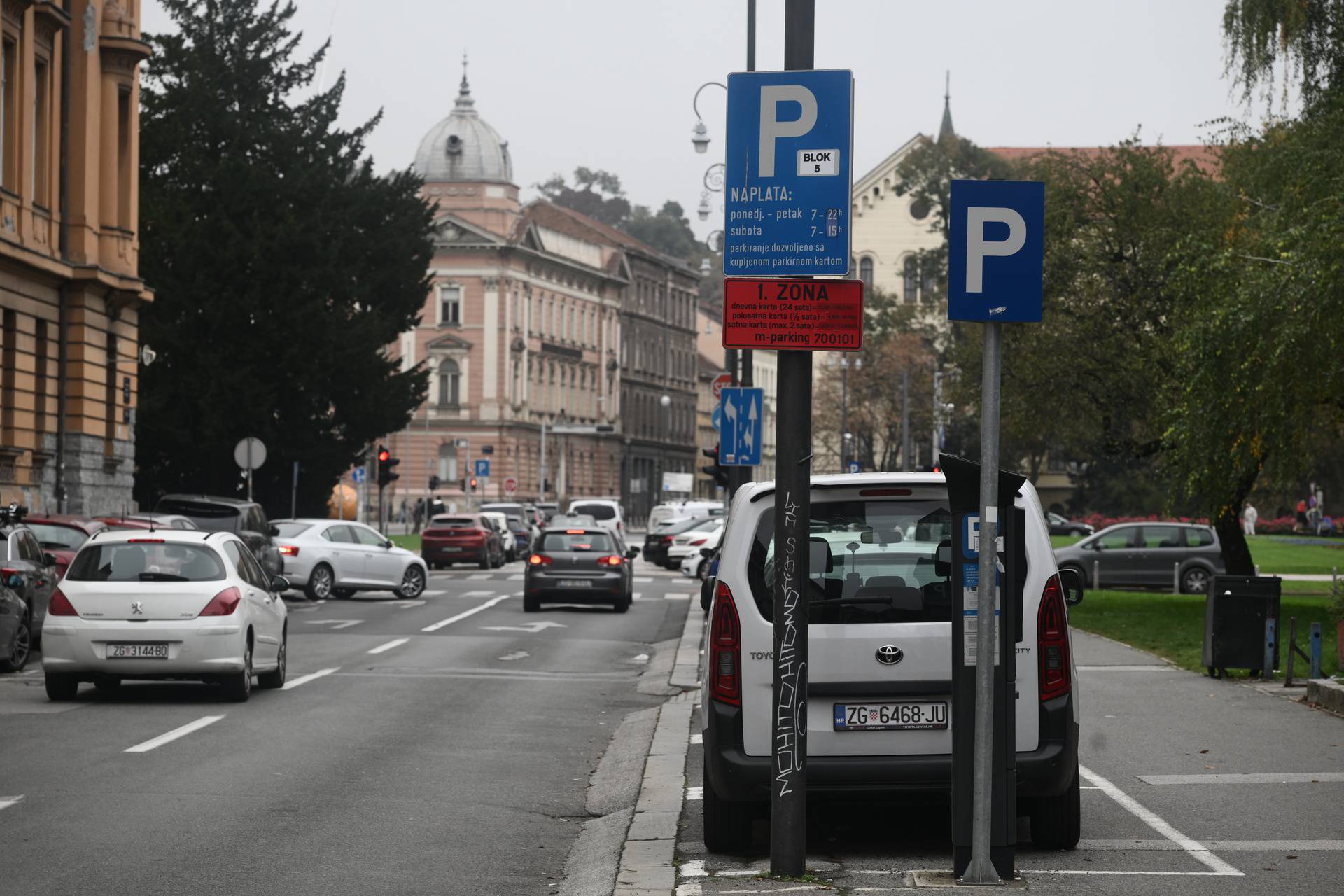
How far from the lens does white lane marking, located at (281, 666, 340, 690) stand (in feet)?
63.5

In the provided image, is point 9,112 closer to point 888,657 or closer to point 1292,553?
point 888,657

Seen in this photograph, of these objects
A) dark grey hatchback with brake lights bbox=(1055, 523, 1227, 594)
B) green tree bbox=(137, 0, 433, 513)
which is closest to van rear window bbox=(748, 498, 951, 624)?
dark grey hatchback with brake lights bbox=(1055, 523, 1227, 594)

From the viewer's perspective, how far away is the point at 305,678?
795 inches

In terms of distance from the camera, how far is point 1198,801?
1091 centimetres

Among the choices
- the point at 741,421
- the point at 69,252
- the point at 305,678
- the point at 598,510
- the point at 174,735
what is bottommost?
the point at 305,678

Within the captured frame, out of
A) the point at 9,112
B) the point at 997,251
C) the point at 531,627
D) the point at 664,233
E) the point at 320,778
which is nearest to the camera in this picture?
the point at 997,251

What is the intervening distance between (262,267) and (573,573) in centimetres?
1693

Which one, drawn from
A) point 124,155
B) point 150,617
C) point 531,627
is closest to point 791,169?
point 150,617

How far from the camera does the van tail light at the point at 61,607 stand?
17.2 m

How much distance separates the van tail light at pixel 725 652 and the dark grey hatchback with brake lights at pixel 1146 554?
35011mm

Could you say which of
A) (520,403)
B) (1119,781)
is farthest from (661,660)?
(520,403)

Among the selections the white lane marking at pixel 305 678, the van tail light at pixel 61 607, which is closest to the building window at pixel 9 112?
the white lane marking at pixel 305 678

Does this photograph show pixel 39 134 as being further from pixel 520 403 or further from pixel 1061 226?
pixel 520 403

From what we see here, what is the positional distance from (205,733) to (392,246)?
40.7m
